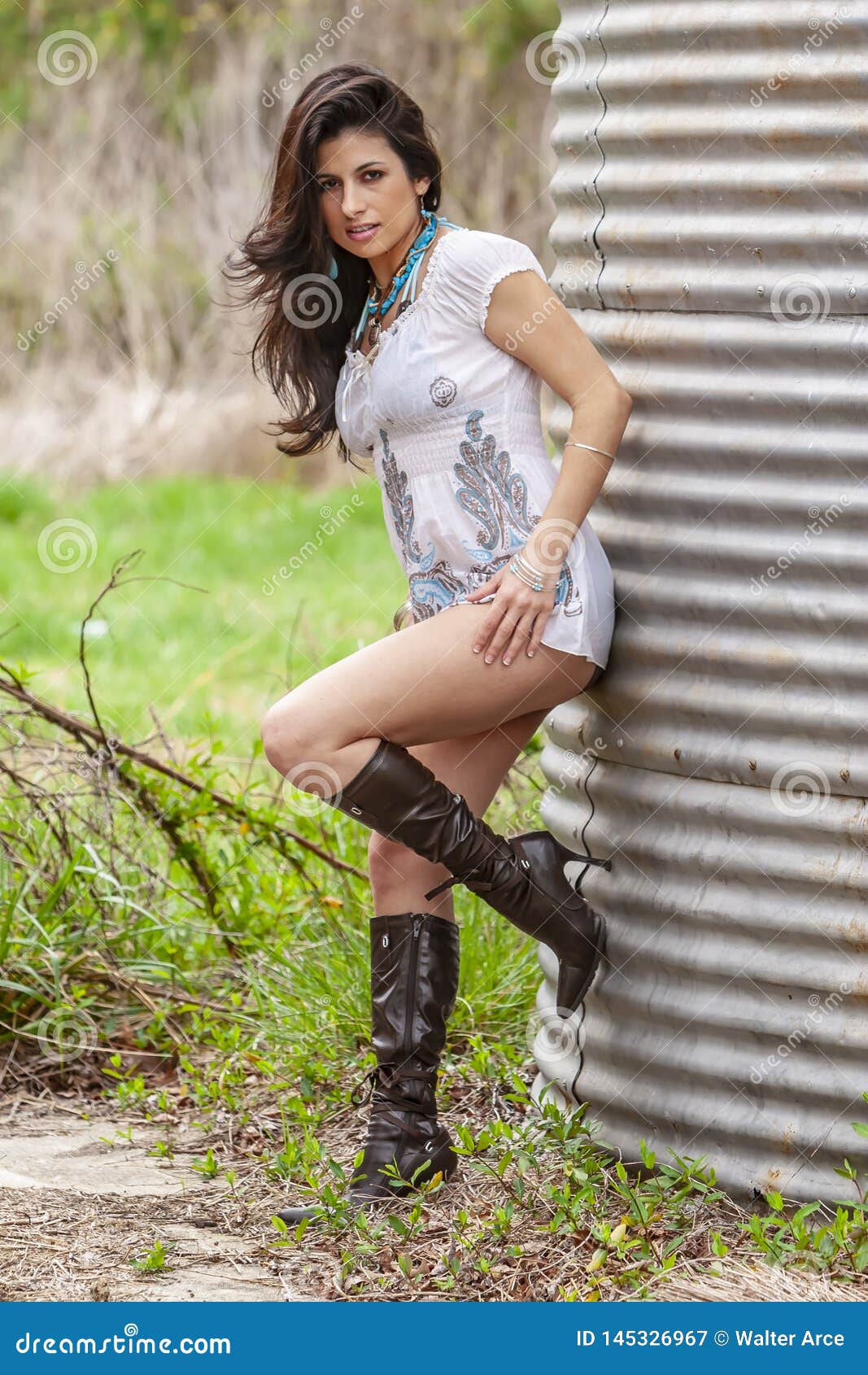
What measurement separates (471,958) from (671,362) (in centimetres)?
150

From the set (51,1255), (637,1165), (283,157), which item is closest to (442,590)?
(283,157)

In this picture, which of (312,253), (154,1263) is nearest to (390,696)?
(312,253)

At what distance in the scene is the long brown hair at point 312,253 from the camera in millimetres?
2871

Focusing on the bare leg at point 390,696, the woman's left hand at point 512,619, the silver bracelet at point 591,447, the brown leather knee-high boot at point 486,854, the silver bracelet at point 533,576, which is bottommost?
the brown leather knee-high boot at point 486,854

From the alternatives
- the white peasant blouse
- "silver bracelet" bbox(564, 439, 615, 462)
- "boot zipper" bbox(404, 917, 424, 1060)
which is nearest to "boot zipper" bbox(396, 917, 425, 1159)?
"boot zipper" bbox(404, 917, 424, 1060)

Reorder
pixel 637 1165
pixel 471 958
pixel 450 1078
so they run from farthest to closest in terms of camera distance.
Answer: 1. pixel 471 958
2. pixel 450 1078
3. pixel 637 1165

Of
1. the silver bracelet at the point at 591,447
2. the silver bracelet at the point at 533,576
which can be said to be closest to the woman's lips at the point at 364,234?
the silver bracelet at the point at 591,447

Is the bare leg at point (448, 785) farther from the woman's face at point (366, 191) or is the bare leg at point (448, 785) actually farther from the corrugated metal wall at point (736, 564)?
the woman's face at point (366, 191)

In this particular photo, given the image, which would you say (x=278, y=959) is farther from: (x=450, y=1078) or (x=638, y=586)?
(x=638, y=586)

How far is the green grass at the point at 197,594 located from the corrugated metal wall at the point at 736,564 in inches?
81.7

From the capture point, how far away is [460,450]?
2822 millimetres

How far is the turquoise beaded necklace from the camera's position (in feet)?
9.47

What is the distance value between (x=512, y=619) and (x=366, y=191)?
813 millimetres

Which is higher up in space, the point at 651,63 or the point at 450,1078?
the point at 651,63
